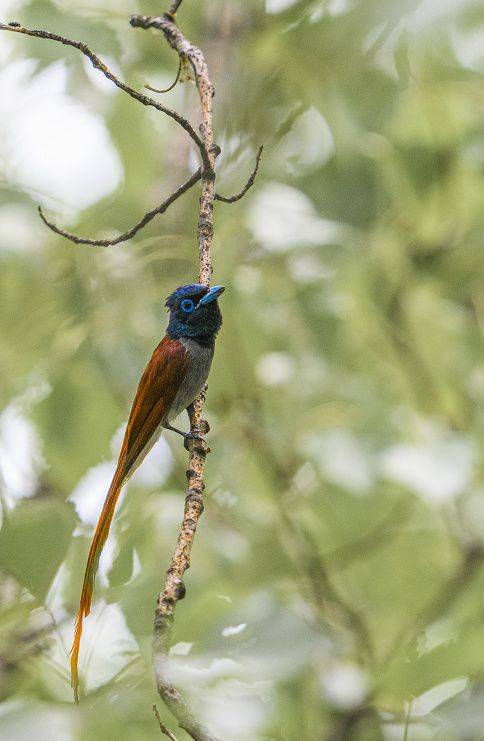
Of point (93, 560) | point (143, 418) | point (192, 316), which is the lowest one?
point (93, 560)

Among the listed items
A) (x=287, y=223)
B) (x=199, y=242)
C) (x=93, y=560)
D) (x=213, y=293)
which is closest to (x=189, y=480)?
(x=93, y=560)

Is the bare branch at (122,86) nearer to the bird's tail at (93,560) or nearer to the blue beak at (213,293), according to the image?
the blue beak at (213,293)

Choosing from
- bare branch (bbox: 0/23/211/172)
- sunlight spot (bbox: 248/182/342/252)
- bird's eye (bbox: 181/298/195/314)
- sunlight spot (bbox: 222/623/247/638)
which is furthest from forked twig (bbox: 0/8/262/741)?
sunlight spot (bbox: 248/182/342/252)

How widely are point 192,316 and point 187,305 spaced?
1.9 inches

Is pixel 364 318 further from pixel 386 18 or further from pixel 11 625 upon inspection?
pixel 11 625

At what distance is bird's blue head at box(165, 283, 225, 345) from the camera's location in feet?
10.7

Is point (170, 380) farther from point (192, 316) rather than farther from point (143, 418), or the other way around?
point (192, 316)

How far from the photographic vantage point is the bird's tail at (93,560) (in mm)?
2235

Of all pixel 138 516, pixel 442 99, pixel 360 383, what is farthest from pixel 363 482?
pixel 442 99

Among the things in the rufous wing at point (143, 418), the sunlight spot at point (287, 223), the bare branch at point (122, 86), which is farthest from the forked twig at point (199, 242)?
the sunlight spot at point (287, 223)

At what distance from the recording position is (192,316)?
329 cm

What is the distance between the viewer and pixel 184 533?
194 centimetres

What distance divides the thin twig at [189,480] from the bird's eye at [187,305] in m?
0.41

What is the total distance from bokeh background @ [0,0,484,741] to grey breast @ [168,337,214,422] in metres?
0.26
